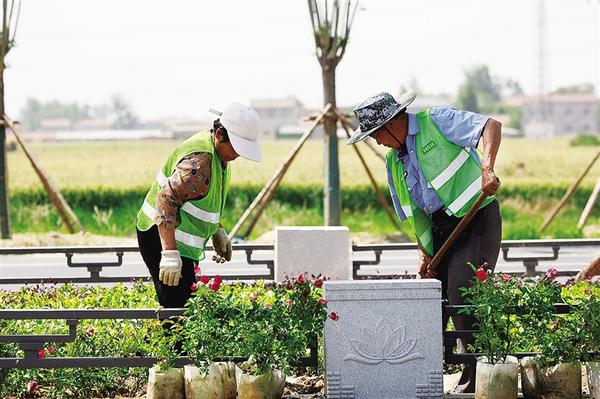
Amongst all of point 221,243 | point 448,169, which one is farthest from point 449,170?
point 221,243

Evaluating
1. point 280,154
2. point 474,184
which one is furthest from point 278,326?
point 280,154

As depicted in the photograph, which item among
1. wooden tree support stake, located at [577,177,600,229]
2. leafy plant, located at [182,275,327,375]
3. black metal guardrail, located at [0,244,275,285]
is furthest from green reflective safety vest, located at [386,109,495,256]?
wooden tree support stake, located at [577,177,600,229]

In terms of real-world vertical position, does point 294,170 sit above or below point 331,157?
below

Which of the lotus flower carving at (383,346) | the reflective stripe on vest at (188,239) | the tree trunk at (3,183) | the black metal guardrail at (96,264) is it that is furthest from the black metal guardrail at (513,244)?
the tree trunk at (3,183)

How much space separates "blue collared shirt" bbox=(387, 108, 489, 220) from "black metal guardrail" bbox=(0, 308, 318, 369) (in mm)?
1153

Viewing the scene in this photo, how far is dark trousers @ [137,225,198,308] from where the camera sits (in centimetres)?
671

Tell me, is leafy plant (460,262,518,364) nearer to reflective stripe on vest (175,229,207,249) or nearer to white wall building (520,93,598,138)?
reflective stripe on vest (175,229,207,249)

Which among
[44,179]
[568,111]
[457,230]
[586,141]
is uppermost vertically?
[568,111]

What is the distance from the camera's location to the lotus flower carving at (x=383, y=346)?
20.2ft

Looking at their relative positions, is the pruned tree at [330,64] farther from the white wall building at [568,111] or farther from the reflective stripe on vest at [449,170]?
the white wall building at [568,111]

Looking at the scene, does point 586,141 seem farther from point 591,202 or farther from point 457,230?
point 457,230

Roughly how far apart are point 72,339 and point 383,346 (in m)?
1.76

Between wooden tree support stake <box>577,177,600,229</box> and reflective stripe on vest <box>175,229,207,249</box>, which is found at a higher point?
reflective stripe on vest <box>175,229,207,249</box>

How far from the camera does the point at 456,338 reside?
6477 mm
